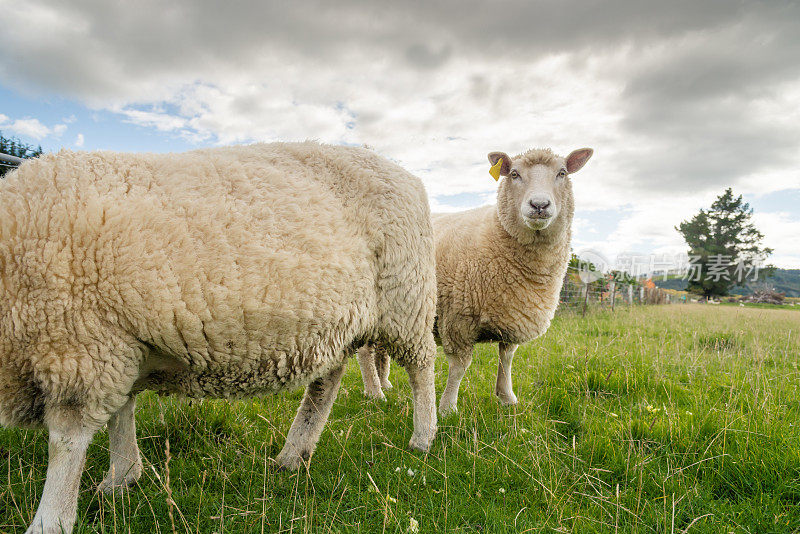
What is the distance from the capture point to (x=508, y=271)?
381 cm

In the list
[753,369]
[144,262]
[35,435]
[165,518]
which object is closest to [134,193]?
[144,262]

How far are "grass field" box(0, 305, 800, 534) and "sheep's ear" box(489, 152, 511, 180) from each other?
2113mm

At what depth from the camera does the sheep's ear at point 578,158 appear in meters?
4.10

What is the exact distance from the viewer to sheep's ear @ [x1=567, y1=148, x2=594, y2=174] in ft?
13.5

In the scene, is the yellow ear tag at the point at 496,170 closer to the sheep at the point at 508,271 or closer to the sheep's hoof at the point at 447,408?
the sheep at the point at 508,271

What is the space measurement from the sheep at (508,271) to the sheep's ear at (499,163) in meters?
0.01

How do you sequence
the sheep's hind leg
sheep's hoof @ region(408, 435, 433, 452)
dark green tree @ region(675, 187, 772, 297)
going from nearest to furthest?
sheep's hoof @ region(408, 435, 433, 452), the sheep's hind leg, dark green tree @ region(675, 187, 772, 297)

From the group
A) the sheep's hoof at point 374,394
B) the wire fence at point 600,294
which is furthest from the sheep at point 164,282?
the wire fence at point 600,294

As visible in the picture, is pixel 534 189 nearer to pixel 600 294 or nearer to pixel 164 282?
pixel 164 282

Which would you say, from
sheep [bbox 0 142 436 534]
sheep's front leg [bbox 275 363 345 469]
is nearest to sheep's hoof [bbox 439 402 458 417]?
sheep's front leg [bbox 275 363 345 469]

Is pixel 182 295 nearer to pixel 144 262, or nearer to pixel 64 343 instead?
pixel 144 262

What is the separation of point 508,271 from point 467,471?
6.28ft

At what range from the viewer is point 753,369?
4.44 meters

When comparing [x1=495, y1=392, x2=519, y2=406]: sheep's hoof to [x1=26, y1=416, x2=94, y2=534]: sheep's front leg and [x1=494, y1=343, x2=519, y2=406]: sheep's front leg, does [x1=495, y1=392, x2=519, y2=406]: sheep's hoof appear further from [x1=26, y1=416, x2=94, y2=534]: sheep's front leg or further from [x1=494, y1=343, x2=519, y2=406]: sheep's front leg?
[x1=26, y1=416, x2=94, y2=534]: sheep's front leg
